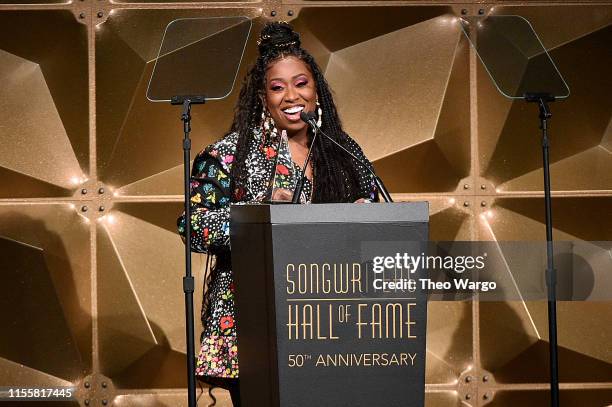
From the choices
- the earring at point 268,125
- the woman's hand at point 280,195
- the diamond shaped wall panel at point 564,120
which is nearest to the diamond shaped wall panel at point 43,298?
the earring at point 268,125

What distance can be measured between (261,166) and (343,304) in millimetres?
842

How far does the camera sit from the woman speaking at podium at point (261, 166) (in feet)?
9.14

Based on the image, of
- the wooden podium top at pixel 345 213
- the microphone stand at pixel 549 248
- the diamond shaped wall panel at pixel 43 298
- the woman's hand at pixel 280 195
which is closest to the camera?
the wooden podium top at pixel 345 213

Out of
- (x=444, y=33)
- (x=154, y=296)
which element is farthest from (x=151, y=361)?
(x=444, y=33)

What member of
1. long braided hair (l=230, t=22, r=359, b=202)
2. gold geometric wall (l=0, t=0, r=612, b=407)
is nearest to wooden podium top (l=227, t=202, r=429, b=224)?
long braided hair (l=230, t=22, r=359, b=202)

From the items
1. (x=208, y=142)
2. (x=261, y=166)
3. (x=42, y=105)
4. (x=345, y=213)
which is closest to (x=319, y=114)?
(x=261, y=166)

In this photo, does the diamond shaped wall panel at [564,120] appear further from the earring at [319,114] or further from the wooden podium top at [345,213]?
the wooden podium top at [345,213]

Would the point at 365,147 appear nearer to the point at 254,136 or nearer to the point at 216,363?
the point at 254,136

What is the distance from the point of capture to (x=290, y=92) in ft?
9.80

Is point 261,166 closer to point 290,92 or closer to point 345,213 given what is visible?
point 290,92

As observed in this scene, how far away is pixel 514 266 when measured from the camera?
15.0 feet

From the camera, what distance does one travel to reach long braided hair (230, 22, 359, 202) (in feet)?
9.75

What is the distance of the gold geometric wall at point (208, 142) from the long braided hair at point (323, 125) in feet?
4.96

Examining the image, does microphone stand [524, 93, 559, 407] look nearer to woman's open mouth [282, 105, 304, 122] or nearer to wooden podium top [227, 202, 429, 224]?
woman's open mouth [282, 105, 304, 122]
